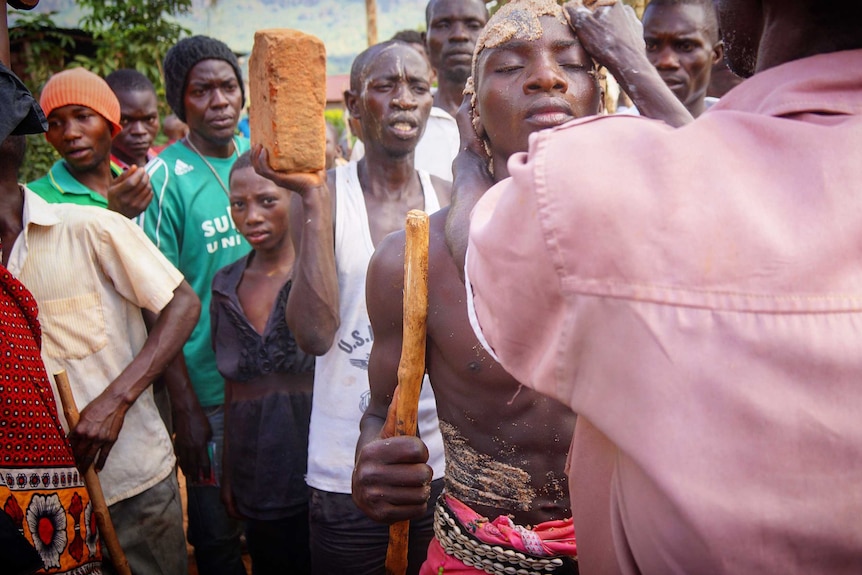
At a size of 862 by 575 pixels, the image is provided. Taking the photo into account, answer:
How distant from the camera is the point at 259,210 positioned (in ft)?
11.6

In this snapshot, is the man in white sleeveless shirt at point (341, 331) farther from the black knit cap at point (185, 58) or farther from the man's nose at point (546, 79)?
the black knit cap at point (185, 58)

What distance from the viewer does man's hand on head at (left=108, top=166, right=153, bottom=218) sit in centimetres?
344

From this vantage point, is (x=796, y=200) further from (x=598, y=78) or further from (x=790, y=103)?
(x=598, y=78)

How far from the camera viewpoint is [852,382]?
0.86m

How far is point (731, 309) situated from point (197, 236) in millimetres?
Result: 3442

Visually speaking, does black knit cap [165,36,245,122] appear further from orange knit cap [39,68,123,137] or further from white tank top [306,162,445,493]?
white tank top [306,162,445,493]

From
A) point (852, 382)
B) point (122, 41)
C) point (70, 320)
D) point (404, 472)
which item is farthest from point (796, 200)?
point (122, 41)

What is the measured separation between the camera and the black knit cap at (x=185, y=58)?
172 inches

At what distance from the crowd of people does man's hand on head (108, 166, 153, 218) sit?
18mm

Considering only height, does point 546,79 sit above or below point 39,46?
below

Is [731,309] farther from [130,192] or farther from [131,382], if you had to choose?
[130,192]

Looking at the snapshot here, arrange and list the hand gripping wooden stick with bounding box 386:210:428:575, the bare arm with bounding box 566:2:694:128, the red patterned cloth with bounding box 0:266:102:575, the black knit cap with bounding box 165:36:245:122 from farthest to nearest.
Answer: the black knit cap with bounding box 165:36:245:122
the red patterned cloth with bounding box 0:266:102:575
the hand gripping wooden stick with bounding box 386:210:428:575
the bare arm with bounding box 566:2:694:128

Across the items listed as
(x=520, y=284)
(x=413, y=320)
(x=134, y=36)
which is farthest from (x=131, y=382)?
(x=134, y=36)

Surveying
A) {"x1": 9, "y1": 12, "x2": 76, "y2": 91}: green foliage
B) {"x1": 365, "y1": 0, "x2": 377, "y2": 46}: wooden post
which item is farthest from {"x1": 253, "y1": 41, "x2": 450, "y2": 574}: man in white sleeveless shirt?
{"x1": 365, "y1": 0, "x2": 377, "y2": 46}: wooden post
